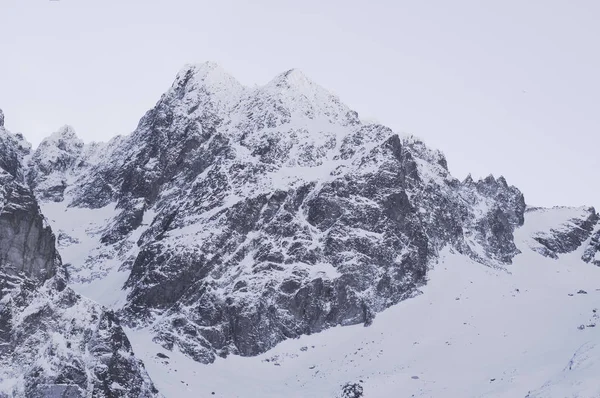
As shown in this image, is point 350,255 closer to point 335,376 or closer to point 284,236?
point 284,236

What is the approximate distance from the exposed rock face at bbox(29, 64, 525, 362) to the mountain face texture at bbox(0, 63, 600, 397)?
0.36 m

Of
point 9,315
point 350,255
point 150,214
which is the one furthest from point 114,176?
point 9,315

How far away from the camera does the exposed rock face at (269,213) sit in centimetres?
12544

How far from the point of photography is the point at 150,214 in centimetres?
16012

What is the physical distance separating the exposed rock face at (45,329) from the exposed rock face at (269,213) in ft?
106

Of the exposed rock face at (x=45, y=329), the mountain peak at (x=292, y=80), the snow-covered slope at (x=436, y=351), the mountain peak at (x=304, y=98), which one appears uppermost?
the mountain peak at (x=292, y=80)

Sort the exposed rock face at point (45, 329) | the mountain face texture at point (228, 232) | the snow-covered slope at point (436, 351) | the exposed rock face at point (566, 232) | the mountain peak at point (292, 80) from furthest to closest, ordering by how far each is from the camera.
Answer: the mountain peak at point (292, 80) → the exposed rock face at point (566, 232) → the snow-covered slope at point (436, 351) → the mountain face texture at point (228, 232) → the exposed rock face at point (45, 329)

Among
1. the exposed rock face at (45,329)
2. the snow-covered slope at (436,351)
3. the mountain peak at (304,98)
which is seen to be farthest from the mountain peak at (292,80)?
the exposed rock face at (45,329)

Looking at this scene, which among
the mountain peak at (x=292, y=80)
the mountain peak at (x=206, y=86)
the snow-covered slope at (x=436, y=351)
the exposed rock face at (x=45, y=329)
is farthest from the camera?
the mountain peak at (x=292, y=80)

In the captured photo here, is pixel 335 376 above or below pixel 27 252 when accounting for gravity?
below

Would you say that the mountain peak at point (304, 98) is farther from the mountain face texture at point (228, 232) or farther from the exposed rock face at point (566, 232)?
Answer: the exposed rock face at point (566, 232)

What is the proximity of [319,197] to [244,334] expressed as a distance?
3372 centimetres

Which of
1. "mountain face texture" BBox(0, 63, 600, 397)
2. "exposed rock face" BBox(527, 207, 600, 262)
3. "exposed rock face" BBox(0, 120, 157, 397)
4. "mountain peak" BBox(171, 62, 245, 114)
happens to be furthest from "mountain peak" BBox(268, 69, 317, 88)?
"exposed rock face" BBox(0, 120, 157, 397)

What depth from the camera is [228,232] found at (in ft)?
445
